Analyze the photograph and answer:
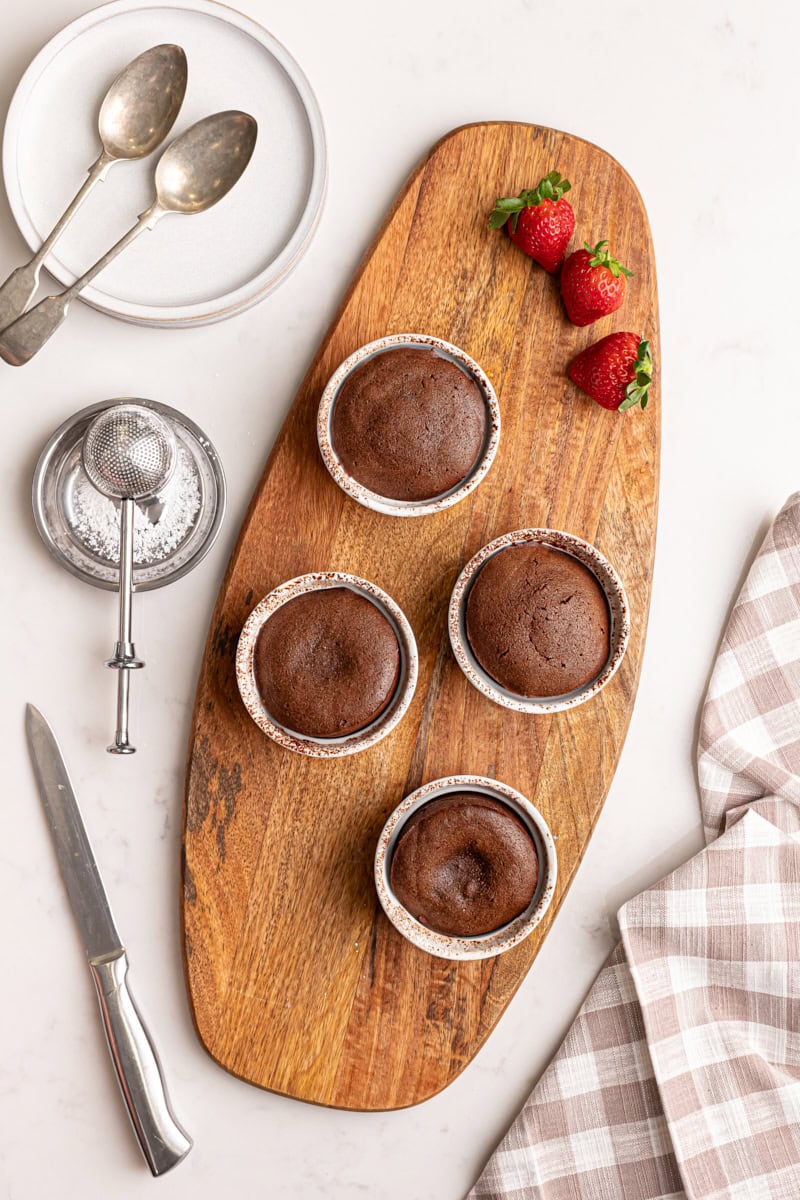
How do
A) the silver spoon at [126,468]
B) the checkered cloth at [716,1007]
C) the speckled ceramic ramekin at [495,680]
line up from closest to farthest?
the silver spoon at [126,468]
the speckled ceramic ramekin at [495,680]
the checkered cloth at [716,1007]

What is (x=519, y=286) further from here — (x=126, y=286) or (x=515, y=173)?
(x=126, y=286)

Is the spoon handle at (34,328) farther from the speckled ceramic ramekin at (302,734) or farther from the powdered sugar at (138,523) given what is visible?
the speckled ceramic ramekin at (302,734)

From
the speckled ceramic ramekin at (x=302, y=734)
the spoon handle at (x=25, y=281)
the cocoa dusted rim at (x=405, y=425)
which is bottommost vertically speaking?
the speckled ceramic ramekin at (x=302, y=734)

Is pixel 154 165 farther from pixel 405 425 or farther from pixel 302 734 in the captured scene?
pixel 302 734

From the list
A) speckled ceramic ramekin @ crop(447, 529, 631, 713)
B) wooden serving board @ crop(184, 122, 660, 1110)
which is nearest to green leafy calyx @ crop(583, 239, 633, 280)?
wooden serving board @ crop(184, 122, 660, 1110)

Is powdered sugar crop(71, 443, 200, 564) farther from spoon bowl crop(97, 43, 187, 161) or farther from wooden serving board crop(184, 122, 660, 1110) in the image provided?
spoon bowl crop(97, 43, 187, 161)

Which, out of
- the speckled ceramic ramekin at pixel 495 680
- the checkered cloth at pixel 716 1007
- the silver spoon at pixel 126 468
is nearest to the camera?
the silver spoon at pixel 126 468

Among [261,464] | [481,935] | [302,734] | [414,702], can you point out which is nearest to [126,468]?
[261,464]

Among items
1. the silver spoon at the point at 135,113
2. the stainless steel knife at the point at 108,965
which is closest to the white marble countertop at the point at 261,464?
the stainless steel knife at the point at 108,965
